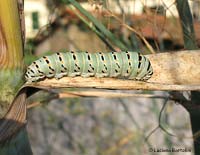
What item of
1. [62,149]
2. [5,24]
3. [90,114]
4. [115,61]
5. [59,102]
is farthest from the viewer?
[59,102]

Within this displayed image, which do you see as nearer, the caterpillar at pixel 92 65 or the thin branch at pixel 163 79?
the thin branch at pixel 163 79

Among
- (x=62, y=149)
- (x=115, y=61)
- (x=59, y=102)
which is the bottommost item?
(x=62, y=149)

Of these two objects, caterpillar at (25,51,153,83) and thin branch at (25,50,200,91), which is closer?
thin branch at (25,50,200,91)

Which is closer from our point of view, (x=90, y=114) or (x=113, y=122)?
(x=113, y=122)

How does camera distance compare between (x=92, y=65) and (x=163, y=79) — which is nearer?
(x=163, y=79)

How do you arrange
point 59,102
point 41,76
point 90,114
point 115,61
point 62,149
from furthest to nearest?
point 59,102 < point 90,114 < point 62,149 < point 115,61 < point 41,76

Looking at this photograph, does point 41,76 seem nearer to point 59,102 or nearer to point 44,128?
point 44,128

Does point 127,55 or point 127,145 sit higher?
point 127,55

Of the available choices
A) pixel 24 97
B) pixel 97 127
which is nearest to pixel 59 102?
pixel 97 127
